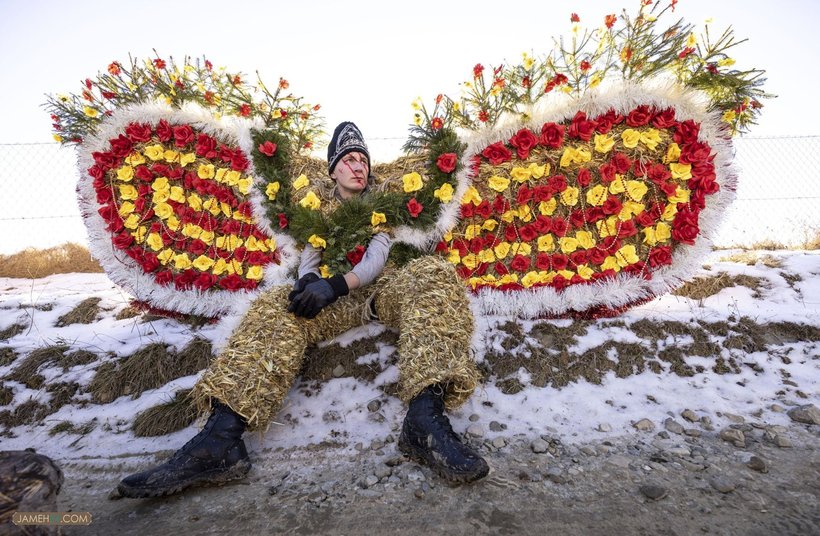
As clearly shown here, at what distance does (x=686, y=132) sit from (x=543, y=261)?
1212 mm

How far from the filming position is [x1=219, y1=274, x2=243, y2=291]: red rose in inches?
127

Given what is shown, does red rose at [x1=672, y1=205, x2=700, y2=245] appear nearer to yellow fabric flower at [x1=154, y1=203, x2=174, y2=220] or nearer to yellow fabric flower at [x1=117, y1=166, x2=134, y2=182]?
yellow fabric flower at [x1=154, y1=203, x2=174, y2=220]

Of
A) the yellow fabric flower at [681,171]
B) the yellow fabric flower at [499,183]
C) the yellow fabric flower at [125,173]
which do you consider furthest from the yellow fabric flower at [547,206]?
the yellow fabric flower at [125,173]

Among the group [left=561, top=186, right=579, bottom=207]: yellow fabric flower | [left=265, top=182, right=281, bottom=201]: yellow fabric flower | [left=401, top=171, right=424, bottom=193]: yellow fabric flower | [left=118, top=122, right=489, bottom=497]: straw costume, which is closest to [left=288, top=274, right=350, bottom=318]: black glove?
[left=118, top=122, right=489, bottom=497]: straw costume

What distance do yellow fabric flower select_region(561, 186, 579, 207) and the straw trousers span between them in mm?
1090

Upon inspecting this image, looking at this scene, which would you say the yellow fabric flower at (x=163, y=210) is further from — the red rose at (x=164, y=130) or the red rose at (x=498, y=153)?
the red rose at (x=498, y=153)

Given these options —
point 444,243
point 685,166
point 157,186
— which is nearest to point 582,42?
point 685,166

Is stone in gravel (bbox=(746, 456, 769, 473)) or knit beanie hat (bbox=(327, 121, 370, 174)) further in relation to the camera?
knit beanie hat (bbox=(327, 121, 370, 174))

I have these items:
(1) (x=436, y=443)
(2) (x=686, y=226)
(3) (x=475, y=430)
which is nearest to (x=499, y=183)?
(2) (x=686, y=226)

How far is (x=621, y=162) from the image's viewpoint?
2.72m

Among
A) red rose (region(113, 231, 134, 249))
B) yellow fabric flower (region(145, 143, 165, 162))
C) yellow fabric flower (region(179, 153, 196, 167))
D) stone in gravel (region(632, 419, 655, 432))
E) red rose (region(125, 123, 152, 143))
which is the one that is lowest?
stone in gravel (region(632, 419, 655, 432))

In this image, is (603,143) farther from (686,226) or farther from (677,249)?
(677,249)

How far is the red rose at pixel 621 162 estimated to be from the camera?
2.71m

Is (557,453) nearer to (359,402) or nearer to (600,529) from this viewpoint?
(600,529)
